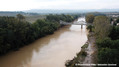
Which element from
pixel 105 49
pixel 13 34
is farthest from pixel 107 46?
pixel 13 34

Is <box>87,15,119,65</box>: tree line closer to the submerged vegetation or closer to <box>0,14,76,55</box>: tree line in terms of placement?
the submerged vegetation

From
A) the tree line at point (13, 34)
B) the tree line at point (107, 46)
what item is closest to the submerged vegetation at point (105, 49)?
the tree line at point (107, 46)

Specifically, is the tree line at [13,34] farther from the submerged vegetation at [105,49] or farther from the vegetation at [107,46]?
the vegetation at [107,46]

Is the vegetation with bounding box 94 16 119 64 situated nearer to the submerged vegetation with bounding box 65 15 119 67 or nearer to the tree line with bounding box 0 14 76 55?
the submerged vegetation with bounding box 65 15 119 67

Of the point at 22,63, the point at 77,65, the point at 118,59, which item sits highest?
the point at 118,59

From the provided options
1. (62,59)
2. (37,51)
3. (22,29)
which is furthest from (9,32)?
(62,59)

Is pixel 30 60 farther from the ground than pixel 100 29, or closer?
closer

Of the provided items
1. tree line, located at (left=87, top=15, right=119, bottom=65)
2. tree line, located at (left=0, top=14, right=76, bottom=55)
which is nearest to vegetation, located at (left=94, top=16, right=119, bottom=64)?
tree line, located at (left=87, top=15, right=119, bottom=65)

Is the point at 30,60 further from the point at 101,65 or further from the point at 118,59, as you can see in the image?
the point at 118,59

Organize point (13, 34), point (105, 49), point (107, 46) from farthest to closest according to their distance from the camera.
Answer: point (13, 34)
point (107, 46)
point (105, 49)

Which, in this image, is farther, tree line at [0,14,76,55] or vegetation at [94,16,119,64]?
tree line at [0,14,76,55]

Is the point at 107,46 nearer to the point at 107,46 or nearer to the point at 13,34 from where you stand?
the point at 107,46
